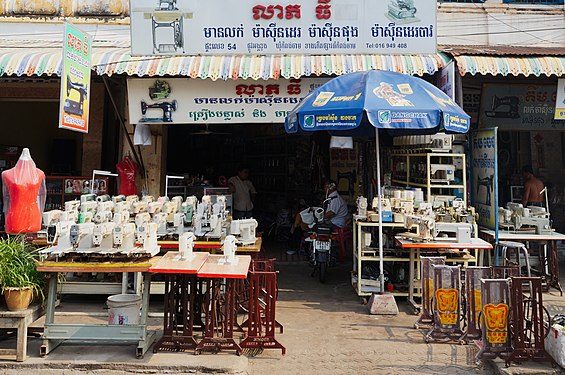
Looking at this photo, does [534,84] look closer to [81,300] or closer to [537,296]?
[537,296]

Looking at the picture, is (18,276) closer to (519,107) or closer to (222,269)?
(222,269)

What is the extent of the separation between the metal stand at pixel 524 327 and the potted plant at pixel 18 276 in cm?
473

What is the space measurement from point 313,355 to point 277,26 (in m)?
5.75

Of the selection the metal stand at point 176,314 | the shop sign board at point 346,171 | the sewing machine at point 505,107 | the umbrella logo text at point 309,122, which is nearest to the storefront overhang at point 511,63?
the sewing machine at point 505,107

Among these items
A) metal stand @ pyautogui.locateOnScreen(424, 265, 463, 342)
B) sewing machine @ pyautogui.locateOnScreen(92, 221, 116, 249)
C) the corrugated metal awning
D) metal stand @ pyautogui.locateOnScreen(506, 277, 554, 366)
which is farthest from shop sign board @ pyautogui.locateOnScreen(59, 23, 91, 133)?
metal stand @ pyautogui.locateOnScreen(506, 277, 554, 366)

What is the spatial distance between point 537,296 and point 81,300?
236 inches

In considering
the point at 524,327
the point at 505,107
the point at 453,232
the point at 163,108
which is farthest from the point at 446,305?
the point at 163,108

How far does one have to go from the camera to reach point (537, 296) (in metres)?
4.50

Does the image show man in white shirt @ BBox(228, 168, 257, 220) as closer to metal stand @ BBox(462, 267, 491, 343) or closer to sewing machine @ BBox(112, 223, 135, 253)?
sewing machine @ BBox(112, 223, 135, 253)

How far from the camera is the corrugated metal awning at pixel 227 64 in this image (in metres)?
7.55

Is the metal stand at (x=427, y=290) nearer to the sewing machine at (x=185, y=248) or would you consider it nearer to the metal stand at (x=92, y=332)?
the sewing machine at (x=185, y=248)

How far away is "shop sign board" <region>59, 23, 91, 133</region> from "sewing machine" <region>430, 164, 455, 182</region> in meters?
5.67

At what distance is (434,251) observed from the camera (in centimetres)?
664

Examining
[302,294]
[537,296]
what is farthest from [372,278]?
[537,296]
